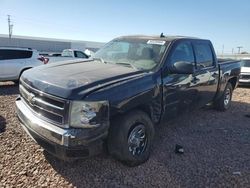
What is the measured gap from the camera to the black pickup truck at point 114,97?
3121 millimetres

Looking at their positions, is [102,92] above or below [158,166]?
above

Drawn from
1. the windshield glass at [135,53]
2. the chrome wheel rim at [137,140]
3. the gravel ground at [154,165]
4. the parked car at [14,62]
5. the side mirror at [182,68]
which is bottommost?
the gravel ground at [154,165]

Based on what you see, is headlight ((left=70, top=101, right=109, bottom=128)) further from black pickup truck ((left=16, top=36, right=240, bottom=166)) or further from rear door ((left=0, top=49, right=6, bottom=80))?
rear door ((left=0, top=49, right=6, bottom=80))

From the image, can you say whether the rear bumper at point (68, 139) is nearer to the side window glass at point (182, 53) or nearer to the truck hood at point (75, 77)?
the truck hood at point (75, 77)

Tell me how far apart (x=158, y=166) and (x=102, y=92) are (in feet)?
4.97

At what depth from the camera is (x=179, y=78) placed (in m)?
4.61

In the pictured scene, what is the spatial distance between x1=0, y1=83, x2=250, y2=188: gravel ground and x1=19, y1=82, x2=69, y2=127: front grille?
2.71 feet

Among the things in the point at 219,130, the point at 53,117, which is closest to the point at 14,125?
the point at 53,117

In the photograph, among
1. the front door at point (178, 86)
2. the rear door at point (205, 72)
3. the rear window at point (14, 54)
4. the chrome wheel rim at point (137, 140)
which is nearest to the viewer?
the chrome wheel rim at point (137, 140)

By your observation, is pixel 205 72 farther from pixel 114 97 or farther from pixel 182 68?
pixel 114 97

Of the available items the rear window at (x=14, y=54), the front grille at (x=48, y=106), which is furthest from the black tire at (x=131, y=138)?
the rear window at (x=14, y=54)

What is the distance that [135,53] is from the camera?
4.72 metres

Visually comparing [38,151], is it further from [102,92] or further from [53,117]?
[102,92]

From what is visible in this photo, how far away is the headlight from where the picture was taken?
3080 mm
